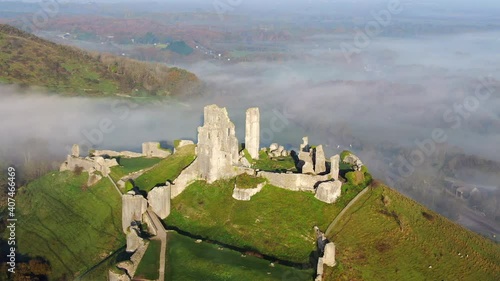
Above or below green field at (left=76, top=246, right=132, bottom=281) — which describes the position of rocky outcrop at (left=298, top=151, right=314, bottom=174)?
above

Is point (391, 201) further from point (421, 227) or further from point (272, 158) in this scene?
point (272, 158)

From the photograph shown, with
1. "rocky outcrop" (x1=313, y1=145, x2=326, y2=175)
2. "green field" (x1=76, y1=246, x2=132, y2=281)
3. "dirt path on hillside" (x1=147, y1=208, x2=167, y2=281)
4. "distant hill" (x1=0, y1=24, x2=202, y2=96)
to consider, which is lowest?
"distant hill" (x1=0, y1=24, x2=202, y2=96)

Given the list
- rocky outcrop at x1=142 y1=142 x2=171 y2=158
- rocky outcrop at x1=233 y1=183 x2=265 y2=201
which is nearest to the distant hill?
rocky outcrop at x1=142 y1=142 x2=171 y2=158

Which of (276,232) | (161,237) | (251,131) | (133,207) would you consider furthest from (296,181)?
(133,207)

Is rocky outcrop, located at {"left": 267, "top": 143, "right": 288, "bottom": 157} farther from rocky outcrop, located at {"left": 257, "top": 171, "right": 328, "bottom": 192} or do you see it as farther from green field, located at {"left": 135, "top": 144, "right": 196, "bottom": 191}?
rocky outcrop, located at {"left": 257, "top": 171, "right": 328, "bottom": 192}

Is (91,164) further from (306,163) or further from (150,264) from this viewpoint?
(306,163)

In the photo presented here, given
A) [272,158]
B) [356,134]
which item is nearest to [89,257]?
[272,158]
